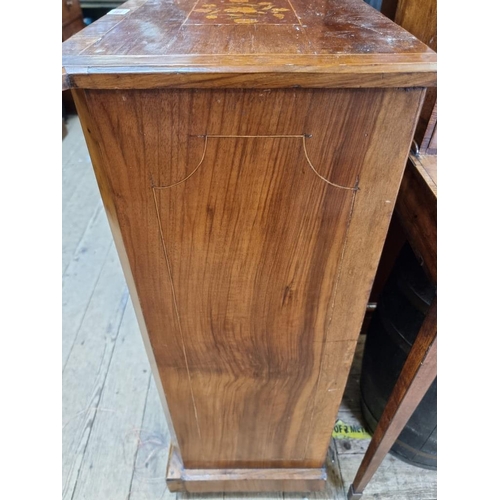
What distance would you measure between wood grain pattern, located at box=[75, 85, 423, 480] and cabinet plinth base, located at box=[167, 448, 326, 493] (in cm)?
24

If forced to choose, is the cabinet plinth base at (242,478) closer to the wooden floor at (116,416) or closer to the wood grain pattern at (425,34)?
the wooden floor at (116,416)

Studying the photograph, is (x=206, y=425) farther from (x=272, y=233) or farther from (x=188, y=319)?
(x=272, y=233)

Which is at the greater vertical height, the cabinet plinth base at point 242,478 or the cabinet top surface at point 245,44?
the cabinet top surface at point 245,44

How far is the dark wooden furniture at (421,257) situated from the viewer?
1.89ft

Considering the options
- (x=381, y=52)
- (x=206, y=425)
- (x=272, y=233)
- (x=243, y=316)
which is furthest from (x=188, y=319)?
(x=381, y=52)

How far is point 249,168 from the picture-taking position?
18.3 inches

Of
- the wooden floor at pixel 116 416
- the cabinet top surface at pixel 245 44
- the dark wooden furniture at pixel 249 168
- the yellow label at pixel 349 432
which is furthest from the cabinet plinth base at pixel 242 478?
the cabinet top surface at pixel 245 44

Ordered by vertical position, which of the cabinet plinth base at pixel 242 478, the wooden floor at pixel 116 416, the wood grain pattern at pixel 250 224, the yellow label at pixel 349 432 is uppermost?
the wood grain pattern at pixel 250 224

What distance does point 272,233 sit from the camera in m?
0.52

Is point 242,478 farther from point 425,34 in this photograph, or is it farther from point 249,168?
point 425,34

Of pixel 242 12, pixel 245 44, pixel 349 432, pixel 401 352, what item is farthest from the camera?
pixel 349 432

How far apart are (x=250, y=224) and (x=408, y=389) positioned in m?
0.41

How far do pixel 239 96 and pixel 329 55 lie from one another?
4.1 inches

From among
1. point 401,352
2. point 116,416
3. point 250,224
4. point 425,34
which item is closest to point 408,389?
point 401,352
